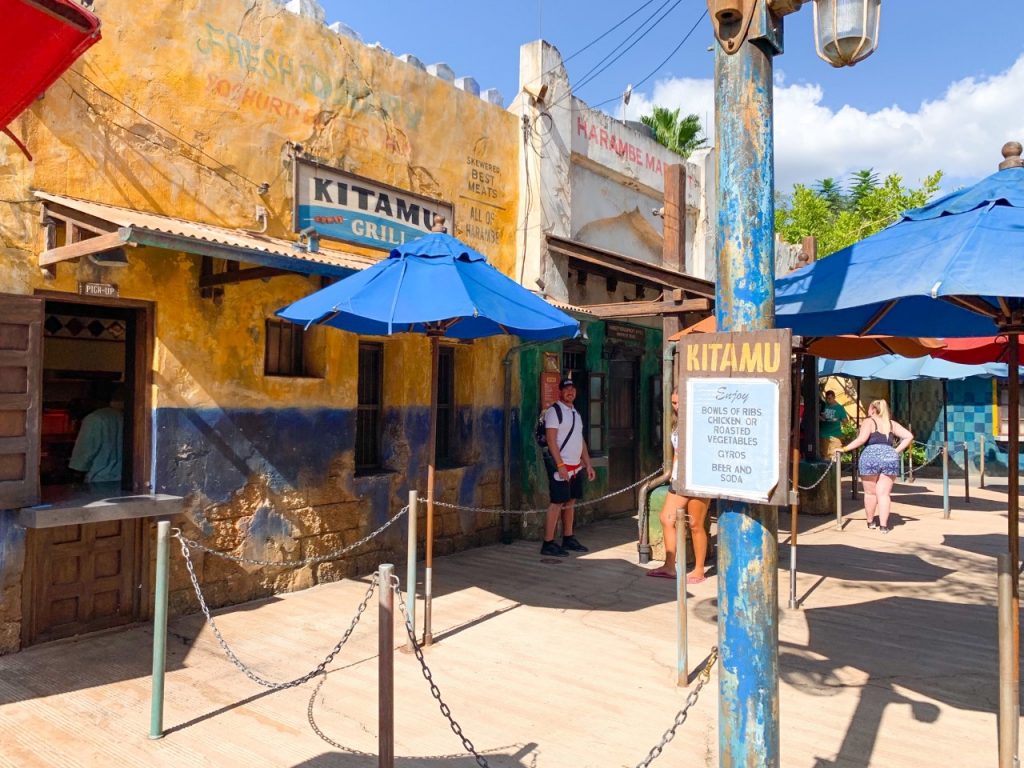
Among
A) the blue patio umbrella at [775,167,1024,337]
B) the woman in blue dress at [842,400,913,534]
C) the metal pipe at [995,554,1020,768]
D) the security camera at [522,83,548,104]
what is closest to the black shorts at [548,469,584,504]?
the blue patio umbrella at [775,167,1024,337]

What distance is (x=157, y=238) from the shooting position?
16.4ft

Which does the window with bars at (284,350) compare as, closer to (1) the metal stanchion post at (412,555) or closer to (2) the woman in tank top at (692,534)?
(1) the metal stanchion post at (412,555)

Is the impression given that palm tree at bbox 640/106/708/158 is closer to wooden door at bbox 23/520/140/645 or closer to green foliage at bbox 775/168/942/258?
green foliage at bbox 775/168/942/258

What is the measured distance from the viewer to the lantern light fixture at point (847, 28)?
301 centimetres

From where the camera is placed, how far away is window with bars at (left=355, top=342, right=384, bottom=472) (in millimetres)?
8125

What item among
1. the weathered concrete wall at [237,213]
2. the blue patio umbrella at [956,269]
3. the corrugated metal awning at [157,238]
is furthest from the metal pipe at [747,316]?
the weathered concrete wall at [237,213]

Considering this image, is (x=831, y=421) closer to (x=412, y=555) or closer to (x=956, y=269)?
(x=412, y=555)

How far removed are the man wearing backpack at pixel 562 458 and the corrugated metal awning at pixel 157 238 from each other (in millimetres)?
3154

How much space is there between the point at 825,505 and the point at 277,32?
10117mm

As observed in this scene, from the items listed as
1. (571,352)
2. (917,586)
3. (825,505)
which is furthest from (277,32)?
(825,505)

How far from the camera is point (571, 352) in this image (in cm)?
1089

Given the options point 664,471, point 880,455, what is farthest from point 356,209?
point 880,455

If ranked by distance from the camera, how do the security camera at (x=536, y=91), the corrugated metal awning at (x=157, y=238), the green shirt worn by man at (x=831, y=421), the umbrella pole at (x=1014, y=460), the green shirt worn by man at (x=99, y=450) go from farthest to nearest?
the green shirt worn by man at (x=831, y=421) → the security camera at (x=536, y=91) → the green shirt worn by man at (x=99, y=450) → the corrugated metal awning at (x=157, y=238) → the umbrella pole at (x=1014, y=460)

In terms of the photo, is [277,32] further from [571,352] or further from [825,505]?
[825,505]
